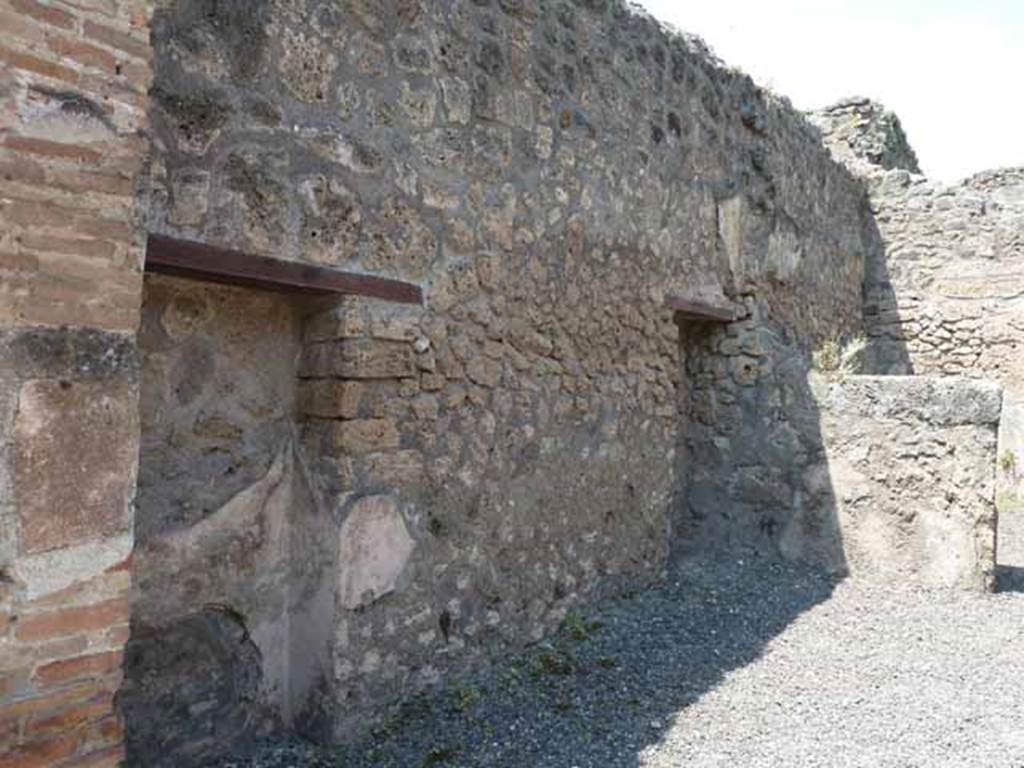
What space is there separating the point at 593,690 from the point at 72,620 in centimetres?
240

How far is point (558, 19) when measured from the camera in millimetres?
4227

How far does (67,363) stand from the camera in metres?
1.76

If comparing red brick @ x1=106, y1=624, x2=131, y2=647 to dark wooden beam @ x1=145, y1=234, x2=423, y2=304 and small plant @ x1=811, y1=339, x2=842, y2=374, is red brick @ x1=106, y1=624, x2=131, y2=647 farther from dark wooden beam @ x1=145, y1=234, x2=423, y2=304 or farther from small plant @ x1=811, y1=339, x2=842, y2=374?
small plant @ x1=811, y1=339, x2=842, y2=374

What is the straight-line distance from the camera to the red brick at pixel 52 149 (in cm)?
167

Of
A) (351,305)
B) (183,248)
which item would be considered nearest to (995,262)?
(351,305)

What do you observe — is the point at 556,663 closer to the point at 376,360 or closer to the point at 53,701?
the point at 376,360

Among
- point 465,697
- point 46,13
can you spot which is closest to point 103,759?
point 46,13

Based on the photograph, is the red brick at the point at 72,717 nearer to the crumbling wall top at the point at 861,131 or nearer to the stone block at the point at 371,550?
the stone block at the point at 371,550

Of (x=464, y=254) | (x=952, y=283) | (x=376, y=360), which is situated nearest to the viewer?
(x=376, y=360)

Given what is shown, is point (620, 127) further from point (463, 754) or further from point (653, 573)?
point (463, 754)

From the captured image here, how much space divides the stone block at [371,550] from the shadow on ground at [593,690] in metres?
0.50

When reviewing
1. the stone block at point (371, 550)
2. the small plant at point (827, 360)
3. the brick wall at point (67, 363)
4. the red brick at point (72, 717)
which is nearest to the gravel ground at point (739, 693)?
the stone block at point (371, 550)

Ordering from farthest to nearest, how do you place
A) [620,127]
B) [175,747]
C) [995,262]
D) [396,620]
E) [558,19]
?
[995,262], [620,127], [558,19], [396,620], [175,747]

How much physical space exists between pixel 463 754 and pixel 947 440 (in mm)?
3687
